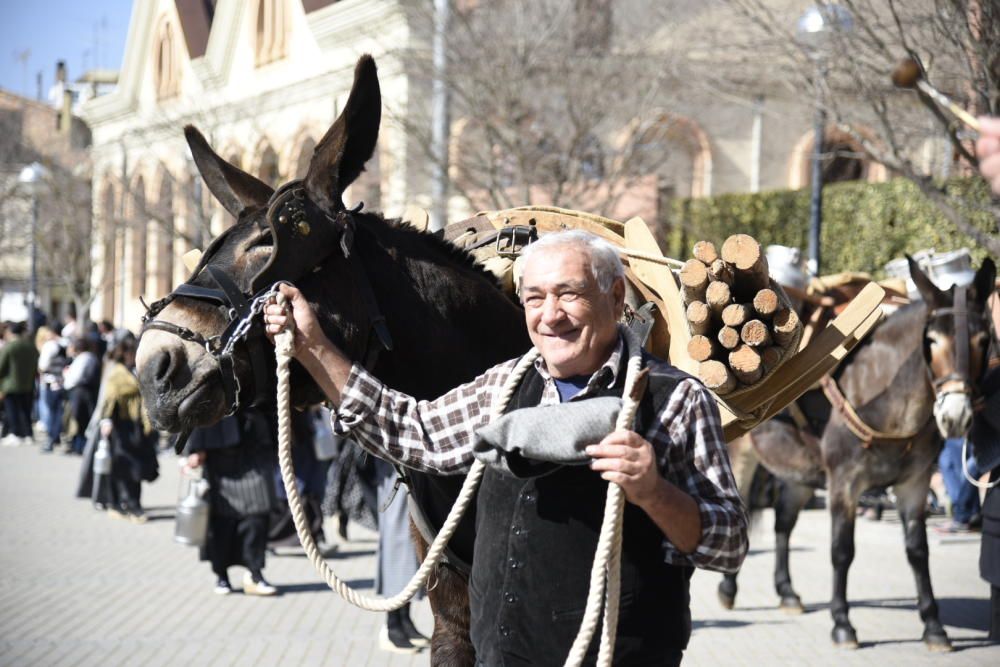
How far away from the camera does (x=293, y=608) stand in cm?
889

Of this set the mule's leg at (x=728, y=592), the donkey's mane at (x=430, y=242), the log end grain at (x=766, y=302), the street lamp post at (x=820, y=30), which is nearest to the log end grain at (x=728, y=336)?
the log end grain at (x=766, y=302)

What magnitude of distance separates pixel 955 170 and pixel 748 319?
30.8 ft

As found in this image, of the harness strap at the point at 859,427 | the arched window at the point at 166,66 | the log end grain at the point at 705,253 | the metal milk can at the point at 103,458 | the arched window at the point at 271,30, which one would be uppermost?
the arched window at the point at 166,66

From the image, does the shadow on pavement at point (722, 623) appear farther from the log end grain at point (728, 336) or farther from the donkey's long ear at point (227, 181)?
the donkey's long ear at point (227, 181)

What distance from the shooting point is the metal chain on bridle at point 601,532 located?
258 centimetres

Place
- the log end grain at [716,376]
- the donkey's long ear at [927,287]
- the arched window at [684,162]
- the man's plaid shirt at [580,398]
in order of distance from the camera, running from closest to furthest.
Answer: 1. the man's plaid shirt at [580,398]
2. the log end grain at [716,376]
3. the donkey's long ear at [927,287]
4. the arched window at [684,162]

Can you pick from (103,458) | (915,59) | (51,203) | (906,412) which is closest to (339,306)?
(915,59)

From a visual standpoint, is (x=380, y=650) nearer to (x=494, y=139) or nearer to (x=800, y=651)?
(x=800, y=651)

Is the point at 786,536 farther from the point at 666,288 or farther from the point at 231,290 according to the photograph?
the point at 231,290

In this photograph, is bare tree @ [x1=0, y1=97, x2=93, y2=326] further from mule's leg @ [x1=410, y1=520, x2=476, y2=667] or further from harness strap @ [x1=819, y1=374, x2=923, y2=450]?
mule's leg @ [x1=410, y1=520, x2=476, y2=667]

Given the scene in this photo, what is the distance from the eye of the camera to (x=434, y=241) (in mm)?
3900

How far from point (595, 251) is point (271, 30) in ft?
50.6

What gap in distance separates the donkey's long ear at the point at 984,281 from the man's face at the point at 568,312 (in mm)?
5730

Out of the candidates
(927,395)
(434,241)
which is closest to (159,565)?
(927,395)
